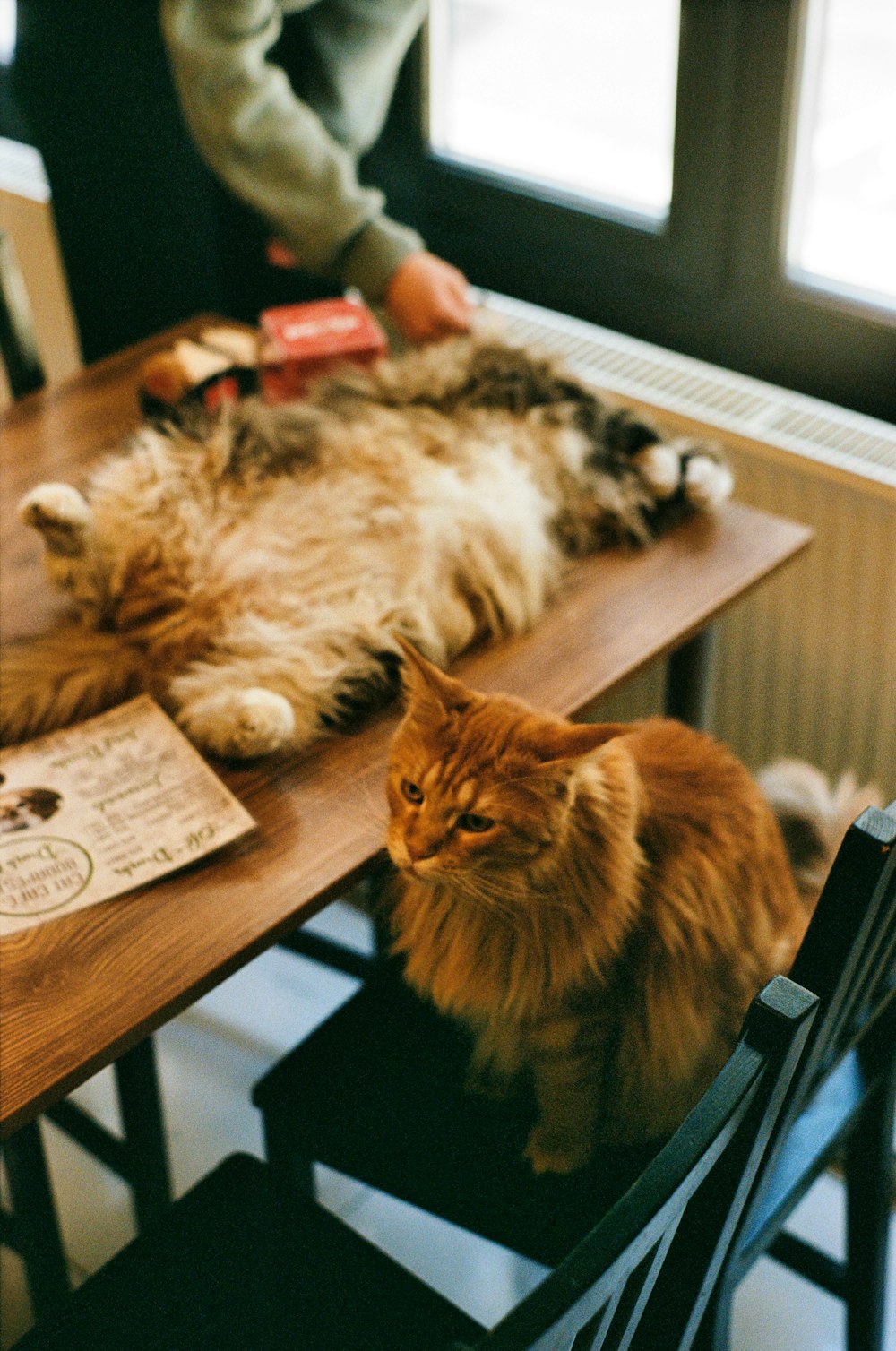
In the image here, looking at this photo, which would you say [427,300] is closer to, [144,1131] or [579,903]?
[579,903]

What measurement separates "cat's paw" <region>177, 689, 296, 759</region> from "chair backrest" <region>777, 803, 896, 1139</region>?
526 millimetres

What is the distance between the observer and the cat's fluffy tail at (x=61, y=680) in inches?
49.5

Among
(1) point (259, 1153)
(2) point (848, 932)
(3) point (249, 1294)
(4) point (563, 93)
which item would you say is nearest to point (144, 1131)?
(1) point (259, 1153)

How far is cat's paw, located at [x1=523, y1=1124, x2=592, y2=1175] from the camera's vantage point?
1119 millimetres

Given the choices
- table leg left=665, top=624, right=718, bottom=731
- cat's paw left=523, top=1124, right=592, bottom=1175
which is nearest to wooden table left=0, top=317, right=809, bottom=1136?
table leg left=665, top=624, right=718, bottom=731

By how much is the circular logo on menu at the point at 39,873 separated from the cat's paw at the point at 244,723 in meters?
Answer: 0.16

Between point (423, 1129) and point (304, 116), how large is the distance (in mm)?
1263

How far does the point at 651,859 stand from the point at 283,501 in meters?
0.56

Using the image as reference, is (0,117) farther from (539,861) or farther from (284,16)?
(539,861)

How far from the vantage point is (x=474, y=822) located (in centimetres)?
101

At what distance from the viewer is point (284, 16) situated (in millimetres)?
1850

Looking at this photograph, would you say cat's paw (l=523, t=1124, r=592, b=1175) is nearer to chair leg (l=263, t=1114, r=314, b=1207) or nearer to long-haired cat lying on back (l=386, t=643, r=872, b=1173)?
long-haired cat lying on back (l=386, t=643, r=872, b=1173)

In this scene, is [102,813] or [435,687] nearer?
[435,687]

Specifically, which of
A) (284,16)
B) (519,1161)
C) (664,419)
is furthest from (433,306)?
(519,1161)
